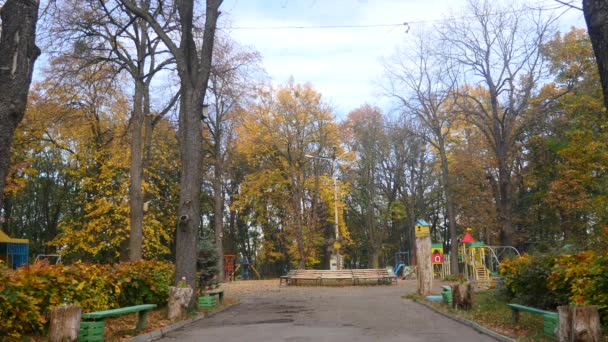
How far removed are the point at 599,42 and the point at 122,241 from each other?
28.1 meters

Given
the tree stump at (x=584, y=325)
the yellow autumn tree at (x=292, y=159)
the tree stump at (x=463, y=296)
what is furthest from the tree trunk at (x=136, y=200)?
the yellow autumn tree at (x=292, y=159)

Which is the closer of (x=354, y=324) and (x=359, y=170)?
(x=354, y=324)

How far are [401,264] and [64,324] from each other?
38470 millimetres

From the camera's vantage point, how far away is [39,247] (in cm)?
4762

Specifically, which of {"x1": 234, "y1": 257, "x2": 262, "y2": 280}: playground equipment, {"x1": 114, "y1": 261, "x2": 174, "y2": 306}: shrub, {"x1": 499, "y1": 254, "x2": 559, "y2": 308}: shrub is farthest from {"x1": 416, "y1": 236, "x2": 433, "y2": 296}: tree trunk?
{"x1": 234, "y1": 257, "x2": 262, "y2": 280}: playground equipment

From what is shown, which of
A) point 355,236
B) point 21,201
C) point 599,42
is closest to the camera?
point 599,42

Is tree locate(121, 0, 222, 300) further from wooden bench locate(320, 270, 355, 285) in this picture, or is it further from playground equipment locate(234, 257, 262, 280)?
playground equipment locate(234, 257, 262, 280)

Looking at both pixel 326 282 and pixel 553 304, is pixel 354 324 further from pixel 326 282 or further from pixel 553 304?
pixel 326 282

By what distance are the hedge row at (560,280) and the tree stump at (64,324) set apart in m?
7.23

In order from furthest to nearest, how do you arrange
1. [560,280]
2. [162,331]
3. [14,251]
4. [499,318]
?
[14,251] → [499,318] → [162,331] → [560,280]

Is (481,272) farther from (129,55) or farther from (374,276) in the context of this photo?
(129,55)

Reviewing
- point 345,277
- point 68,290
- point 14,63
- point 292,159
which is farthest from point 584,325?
point 292,159

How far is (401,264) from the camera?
44.6m

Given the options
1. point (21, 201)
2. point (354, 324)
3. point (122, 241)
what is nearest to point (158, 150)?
point (122, 241)
